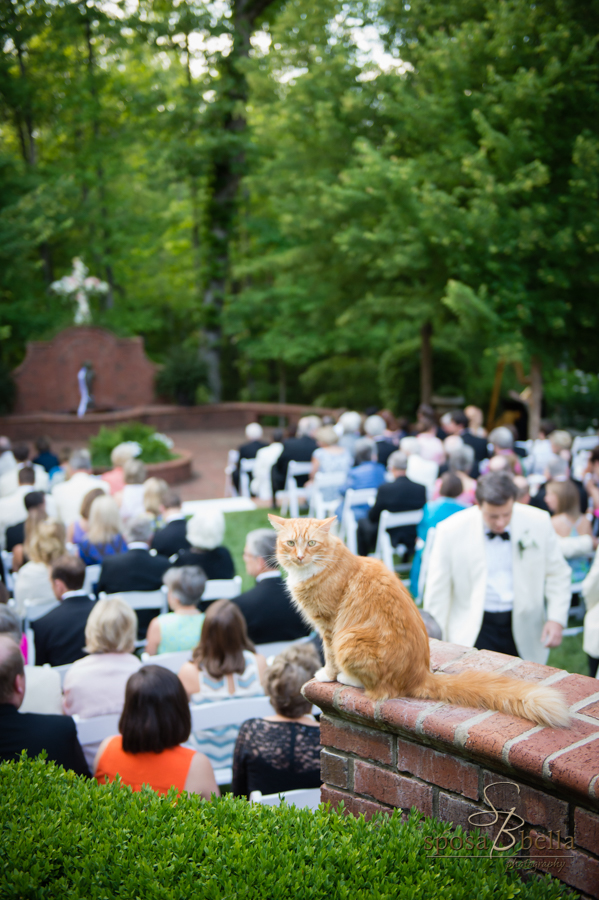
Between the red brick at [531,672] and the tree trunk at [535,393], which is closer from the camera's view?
the red brick at [531,672]

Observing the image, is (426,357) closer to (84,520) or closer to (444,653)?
(84,520)

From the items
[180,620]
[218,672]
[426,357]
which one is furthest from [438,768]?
[426,357]

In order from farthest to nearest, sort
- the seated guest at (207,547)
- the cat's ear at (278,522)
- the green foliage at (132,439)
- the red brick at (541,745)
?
the green foliage at (132,439)
the seated guest at (207,547)
the cat's ear at (278,522)
the red brick at (541,745)

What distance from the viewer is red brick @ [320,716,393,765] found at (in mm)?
2291

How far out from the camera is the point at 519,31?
11602 millimetres

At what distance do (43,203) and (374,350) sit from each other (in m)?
11.5

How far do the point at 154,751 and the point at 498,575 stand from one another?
2.44 metres

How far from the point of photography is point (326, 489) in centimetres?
1012

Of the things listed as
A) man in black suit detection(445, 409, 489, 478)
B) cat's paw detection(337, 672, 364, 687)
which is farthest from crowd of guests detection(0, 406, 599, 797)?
cat's paw detection(337, 672, 364, 687)

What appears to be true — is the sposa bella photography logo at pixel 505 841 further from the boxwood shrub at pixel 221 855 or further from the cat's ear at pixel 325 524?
the cat's ear at pixel 325 524

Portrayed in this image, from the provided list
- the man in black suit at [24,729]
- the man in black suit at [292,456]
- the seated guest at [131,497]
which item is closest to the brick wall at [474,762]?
the man in black suit at [24,729]

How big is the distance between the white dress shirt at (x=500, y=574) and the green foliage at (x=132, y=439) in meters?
12.1

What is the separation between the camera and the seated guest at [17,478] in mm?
8867

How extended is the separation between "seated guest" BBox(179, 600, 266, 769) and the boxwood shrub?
197cm
